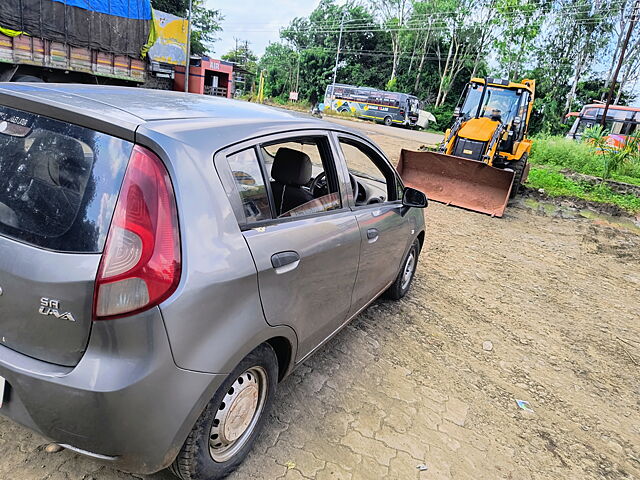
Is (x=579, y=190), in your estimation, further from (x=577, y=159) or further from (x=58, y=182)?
(x=58, y=182)

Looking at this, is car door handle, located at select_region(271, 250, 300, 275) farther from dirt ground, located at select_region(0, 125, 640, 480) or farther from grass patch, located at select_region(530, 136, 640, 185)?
grass patch, located at select_region(530, 136, 640, 185)

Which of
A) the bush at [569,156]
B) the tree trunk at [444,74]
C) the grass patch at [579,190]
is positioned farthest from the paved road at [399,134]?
the tree trunk at [444,74]

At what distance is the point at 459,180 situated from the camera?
927cm

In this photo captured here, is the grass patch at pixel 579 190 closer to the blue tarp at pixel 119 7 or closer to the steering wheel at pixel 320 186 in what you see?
the steering wheel at pixel 320 186

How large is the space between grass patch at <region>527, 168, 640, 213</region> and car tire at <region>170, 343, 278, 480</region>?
11.5 m

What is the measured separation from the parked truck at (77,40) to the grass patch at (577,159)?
14.1 m

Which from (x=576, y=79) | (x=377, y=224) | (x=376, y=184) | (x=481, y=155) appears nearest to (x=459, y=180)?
(x=481, y=155)

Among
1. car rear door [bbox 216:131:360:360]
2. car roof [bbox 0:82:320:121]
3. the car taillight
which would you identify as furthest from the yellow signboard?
the car taillight

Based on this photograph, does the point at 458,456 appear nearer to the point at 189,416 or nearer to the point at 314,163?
the point at 189,416

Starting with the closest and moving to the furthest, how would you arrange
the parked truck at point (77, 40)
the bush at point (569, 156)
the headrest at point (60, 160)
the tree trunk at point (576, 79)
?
the headrest at point (60, 160), the parked truck at point (77, 40), the bush at point (569, 156), the tree trunk at point (576, 79)

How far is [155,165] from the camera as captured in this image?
60.8 inches

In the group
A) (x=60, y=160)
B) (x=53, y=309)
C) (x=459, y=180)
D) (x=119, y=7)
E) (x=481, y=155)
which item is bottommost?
(x=459, y=180)

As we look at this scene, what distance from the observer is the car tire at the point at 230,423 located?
177cm

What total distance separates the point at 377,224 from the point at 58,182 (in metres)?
1.96
